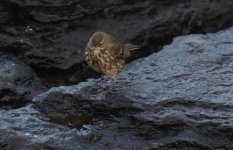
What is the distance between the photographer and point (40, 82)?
8.29 m

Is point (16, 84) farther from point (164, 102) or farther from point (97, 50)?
point (164, 102)

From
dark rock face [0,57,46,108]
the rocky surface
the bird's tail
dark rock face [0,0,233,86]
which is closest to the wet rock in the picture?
the rocky surface

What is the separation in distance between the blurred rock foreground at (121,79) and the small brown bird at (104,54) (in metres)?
0.21

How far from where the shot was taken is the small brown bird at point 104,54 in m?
7.66

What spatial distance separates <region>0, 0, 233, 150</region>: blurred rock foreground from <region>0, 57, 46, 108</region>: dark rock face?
0.01 metres

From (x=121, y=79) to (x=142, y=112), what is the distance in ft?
4.20

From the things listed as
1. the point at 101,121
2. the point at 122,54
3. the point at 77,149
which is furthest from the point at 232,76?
the point at 77,149

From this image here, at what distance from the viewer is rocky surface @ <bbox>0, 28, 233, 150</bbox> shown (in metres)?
6.33

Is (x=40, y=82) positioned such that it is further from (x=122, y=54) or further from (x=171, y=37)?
(x=171, y=37)

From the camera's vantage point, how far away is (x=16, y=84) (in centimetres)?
791

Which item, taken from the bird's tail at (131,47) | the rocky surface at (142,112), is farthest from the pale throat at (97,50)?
the bird's tail at (131,47)

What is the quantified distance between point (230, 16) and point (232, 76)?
2.25 metres

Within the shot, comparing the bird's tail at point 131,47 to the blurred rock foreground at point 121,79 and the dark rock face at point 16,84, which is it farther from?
the dark rock face at point 16,84

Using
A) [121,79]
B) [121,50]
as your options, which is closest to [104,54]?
[121,50]
